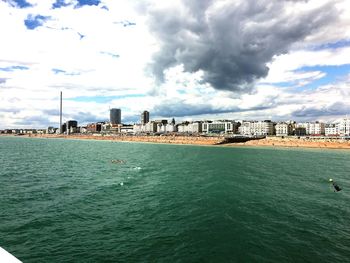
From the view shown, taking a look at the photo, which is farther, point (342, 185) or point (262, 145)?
point (262, 145)

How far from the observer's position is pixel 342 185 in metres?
51.3

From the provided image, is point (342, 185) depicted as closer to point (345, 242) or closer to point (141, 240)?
point (345, 242)

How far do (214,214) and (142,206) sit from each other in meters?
8.78

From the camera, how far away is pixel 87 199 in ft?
122

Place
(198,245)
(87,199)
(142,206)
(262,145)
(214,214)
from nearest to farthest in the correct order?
(198,245), (214,214), (142,206), (87,199), (262,145)

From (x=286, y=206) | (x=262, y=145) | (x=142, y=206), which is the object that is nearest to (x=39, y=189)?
(x=142, y=206)

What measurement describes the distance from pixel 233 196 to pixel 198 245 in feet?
59.8

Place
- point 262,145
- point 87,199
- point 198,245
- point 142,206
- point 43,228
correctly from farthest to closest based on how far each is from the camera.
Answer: point 262,145
point 87,199
point 142,206
point 43,228
point 198,245

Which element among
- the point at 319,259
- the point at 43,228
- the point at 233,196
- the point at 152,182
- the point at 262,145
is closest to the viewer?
the point at 319,259

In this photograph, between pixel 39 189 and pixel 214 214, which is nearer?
pixel 214 214

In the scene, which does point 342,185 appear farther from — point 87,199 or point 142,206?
point 87,199

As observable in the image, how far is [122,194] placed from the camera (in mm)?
40844

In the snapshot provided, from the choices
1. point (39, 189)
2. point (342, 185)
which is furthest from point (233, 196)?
point (39, 189)

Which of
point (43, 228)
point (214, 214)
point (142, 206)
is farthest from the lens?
point (142, 206)
